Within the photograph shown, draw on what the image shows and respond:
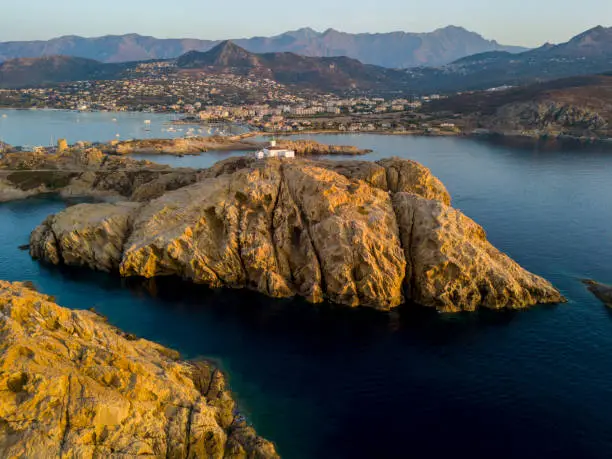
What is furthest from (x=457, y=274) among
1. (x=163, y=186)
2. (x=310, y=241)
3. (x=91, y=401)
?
(x=163, y=186)

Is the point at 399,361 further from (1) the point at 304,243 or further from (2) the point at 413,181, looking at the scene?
(2) the point at 413,181

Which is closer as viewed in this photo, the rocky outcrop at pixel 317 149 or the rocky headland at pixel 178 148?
the rocky outcrop at pixel 317 149

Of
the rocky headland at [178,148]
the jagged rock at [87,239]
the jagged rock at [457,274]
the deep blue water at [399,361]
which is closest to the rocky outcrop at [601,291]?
the deep blue water at [399,361]

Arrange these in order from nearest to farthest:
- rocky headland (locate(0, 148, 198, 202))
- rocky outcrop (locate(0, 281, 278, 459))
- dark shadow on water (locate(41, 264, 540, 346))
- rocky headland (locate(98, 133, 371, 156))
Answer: rocky outcrop (locate(0, 281, 278, 459))
dark shadow on water (locate(41, 264, 540, 346))
rocky headland (locate(0, 148, 198, 202))
rocky headland (locate(98, 133, 371, 156))

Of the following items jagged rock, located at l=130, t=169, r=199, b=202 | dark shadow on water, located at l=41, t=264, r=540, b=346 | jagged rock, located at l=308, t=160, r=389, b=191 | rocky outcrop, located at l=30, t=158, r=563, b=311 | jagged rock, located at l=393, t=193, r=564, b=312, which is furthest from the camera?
jagged rock, located at l=130, t=169, r=199, b=202

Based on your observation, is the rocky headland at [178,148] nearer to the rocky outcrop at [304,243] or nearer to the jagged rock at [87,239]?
the rocky outcrop at [304,243]

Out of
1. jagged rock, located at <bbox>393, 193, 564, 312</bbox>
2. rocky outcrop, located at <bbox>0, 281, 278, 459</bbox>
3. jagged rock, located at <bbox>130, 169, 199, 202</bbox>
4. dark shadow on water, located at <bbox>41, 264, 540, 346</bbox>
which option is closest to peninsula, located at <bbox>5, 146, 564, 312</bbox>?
jagged rock, located at <bbox>393, 193, 564, 312</bbox>

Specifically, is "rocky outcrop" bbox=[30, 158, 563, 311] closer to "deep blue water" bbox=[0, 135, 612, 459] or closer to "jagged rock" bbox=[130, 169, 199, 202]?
"deep blue water" bbox=[0, 135, 612, 459]
